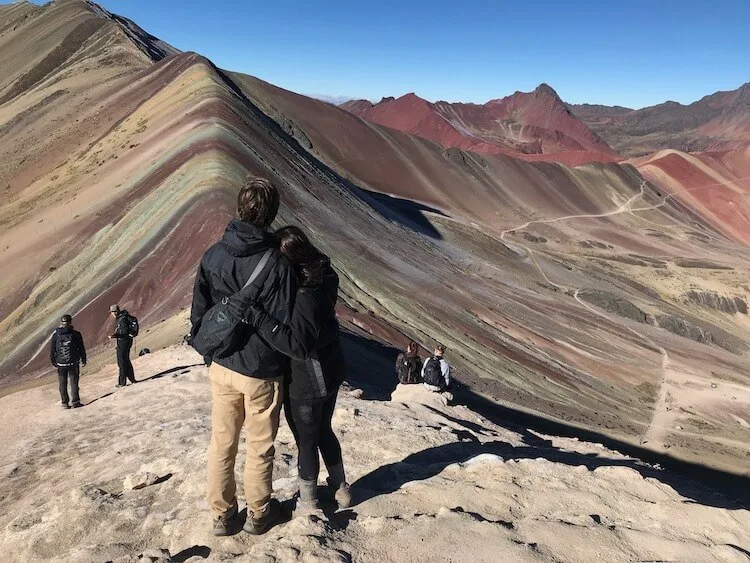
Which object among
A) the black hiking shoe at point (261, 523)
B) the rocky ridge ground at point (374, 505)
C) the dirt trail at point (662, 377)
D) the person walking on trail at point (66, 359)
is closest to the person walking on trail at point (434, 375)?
the rocky ridge ground at point (374, 505)

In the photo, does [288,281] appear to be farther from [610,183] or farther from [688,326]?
[610,183]

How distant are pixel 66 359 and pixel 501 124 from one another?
131461 millimetres

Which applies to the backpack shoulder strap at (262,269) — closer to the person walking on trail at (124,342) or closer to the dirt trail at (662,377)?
the person walking on trail at (124,342)

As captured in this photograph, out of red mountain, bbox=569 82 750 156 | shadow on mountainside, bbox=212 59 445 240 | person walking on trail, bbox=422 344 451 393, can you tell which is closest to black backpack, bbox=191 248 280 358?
person walking on trail, bbox=422 344 451 393

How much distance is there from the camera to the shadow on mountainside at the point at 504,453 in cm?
468

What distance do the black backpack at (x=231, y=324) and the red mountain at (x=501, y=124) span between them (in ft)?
294

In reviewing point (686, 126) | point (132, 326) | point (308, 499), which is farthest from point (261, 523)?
point (686, 126)

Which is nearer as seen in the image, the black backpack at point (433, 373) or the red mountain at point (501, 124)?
the black backpack at point (433, 373)

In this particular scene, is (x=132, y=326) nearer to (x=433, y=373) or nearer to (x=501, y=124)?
(x=433, y=373)

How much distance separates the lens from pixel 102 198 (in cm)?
2172

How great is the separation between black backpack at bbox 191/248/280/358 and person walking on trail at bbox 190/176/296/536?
0.01 m

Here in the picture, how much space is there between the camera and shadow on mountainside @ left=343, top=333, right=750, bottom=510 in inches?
184

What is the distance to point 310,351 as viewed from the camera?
3188mm

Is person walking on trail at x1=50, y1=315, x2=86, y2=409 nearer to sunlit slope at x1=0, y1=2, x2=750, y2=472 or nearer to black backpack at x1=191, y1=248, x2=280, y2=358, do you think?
sunlit slope at x1=0, y1=2, x2=750, y2=472
